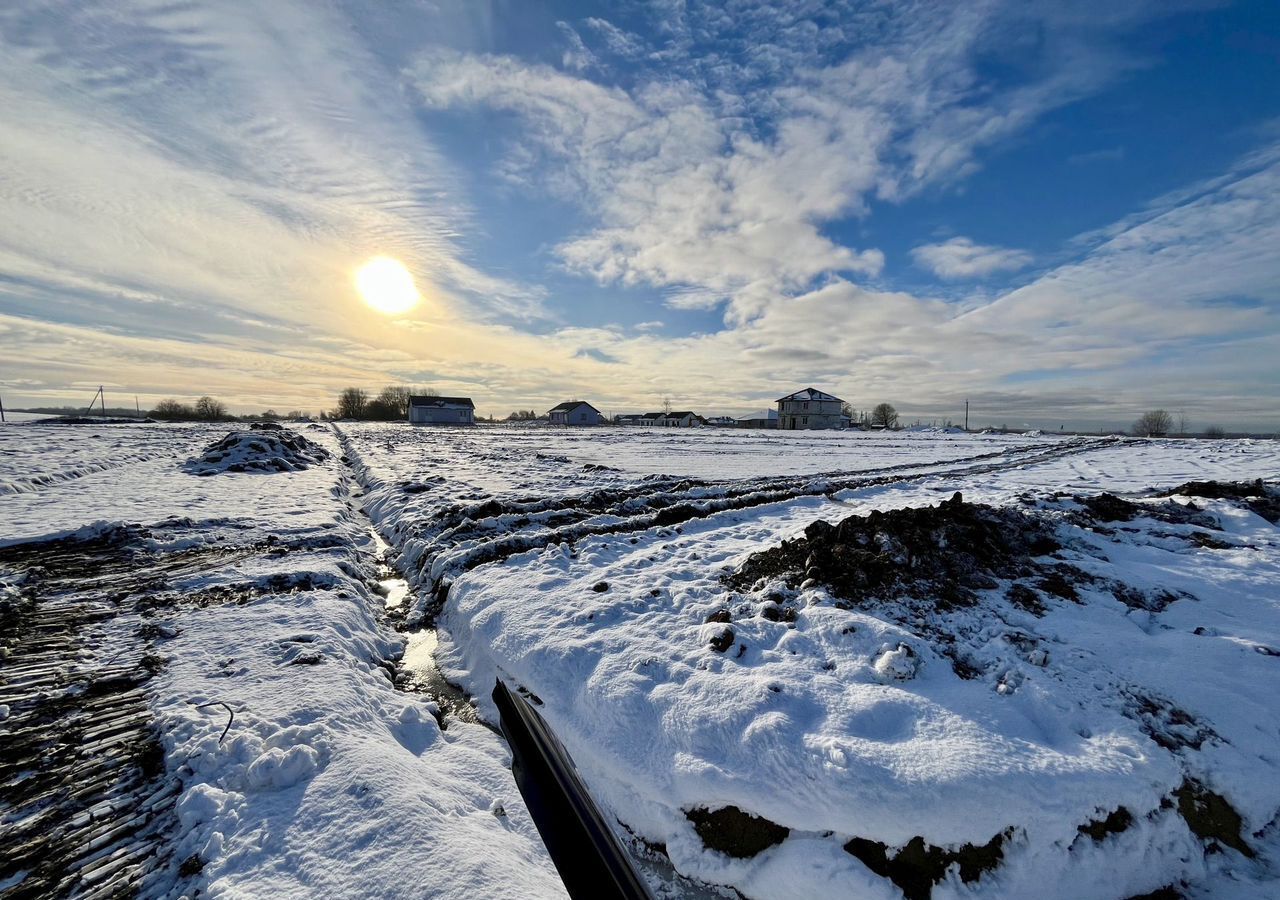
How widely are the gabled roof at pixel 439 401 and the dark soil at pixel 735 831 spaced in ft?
304

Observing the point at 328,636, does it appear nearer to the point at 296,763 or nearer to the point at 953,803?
the point at 296,763

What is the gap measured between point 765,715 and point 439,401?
9648 centimetres

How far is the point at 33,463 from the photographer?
55.3 feet

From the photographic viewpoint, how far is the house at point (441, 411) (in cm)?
8625

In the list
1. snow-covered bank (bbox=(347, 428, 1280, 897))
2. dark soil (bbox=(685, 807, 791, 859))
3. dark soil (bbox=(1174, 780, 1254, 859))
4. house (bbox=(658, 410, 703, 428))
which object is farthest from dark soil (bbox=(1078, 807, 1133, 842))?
house (bbox=(658, 410, 703, 428))

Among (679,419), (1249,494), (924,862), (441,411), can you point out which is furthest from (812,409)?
(924,862)

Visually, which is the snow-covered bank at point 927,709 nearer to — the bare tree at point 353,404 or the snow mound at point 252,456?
the snow mound at point 252,456

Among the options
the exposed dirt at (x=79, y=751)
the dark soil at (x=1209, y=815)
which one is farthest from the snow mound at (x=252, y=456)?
the dark soil at (x=1209, y=815)

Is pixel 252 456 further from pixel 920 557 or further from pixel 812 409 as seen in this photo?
pixel 812 409

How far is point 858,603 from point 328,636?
6.35 m

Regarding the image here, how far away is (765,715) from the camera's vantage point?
425 centimetres

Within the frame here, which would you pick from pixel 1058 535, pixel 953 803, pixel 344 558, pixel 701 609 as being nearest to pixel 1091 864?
pixel 953 803

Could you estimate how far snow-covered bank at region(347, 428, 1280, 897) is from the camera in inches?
134

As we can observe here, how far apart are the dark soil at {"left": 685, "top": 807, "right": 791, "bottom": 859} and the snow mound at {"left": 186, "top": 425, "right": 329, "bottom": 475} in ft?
71.6
